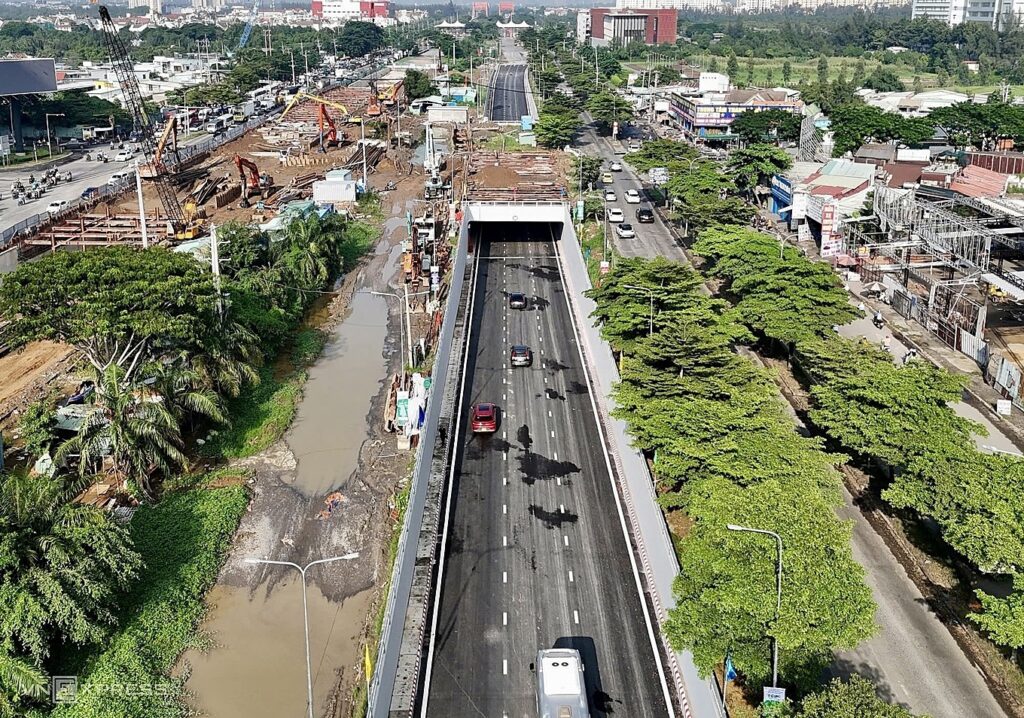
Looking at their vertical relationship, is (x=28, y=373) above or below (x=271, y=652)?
above

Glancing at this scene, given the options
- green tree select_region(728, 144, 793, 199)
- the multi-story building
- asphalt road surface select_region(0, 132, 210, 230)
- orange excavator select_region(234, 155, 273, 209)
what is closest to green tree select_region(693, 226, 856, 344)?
green tree select_region(728, 144, 793, 199)

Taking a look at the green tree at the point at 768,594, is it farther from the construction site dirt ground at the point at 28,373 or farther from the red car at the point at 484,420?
the construction site dirt ground at the point at 28,373

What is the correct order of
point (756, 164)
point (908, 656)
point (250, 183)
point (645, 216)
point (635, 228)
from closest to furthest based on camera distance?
1. point (908, 656)
2. point (635, 228)
3. point (645, 216)
4. point (756, 164)
5. point (250, 183)

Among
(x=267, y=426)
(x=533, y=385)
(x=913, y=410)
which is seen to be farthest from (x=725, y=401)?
(x=267, y=426)

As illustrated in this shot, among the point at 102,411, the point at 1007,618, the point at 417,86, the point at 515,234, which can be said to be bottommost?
the point at 1007,618

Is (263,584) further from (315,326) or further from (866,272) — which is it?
(866,272)

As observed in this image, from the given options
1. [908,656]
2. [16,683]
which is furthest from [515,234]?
[16,683]

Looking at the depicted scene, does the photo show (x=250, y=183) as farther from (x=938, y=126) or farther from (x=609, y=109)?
(x=938, y=126)
